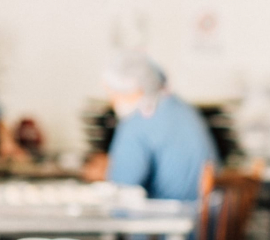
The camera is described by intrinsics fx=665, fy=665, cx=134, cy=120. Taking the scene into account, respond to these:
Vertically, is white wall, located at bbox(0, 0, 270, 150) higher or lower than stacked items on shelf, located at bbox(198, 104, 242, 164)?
higher

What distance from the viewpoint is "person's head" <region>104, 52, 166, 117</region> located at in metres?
3.27

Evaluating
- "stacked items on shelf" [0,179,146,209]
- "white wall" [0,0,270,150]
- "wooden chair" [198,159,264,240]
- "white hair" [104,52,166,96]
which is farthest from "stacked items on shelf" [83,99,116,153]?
"wooden chair" [198,159,264,240]

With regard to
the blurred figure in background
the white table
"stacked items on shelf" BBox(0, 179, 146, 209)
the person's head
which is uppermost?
the person's head

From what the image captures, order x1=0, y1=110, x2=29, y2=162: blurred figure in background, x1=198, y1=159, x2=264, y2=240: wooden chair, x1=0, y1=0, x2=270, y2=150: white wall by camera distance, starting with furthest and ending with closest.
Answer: x1=0, y1=0, x2=270, y2=150: white wall → x1=0, y1=110, x2=29, y2=162: blurred figure in background → x1=198, y1=159, x2=264, y2=240: wooden chair

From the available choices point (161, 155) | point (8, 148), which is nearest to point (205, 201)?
point (161, 155)

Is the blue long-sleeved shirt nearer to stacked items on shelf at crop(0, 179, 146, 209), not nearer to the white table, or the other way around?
stacked items on shelf at crop(0, 179, 146, 209)

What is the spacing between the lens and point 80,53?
6.09 m

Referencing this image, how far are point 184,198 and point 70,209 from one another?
2.10 ft

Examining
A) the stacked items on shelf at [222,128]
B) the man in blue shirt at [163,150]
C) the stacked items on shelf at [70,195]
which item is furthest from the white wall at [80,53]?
the stacked items on shelf at [70,195]

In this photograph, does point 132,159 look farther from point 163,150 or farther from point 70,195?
point 70,195

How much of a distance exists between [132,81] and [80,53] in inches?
113

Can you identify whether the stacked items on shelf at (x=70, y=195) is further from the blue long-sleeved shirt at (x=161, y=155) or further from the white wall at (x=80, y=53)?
the white wall at (x=80, y=53)

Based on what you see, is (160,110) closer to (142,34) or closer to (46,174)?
(46,174)

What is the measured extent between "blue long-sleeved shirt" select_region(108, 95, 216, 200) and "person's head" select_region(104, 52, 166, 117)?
170 millimetres
